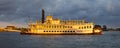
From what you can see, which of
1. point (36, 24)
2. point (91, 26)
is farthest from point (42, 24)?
point (91, 26)

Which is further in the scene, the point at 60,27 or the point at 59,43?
the point at 60,27

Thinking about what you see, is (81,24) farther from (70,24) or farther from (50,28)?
(50,28)

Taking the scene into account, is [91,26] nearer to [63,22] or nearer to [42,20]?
[63,22]

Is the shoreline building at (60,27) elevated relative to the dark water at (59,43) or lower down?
elevated

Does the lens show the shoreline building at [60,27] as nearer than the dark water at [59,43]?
No

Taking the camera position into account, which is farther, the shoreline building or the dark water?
the shoreline building

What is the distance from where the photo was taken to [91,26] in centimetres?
16388

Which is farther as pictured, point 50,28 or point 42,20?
point 42,20

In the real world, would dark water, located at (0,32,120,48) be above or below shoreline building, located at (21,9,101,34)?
below

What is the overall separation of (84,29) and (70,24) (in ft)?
26.9

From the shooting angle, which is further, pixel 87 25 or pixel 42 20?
pixel 42 20

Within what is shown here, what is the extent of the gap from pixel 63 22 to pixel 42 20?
556 inches

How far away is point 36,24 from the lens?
169625 mm

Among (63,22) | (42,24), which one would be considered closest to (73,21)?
(63,22)
